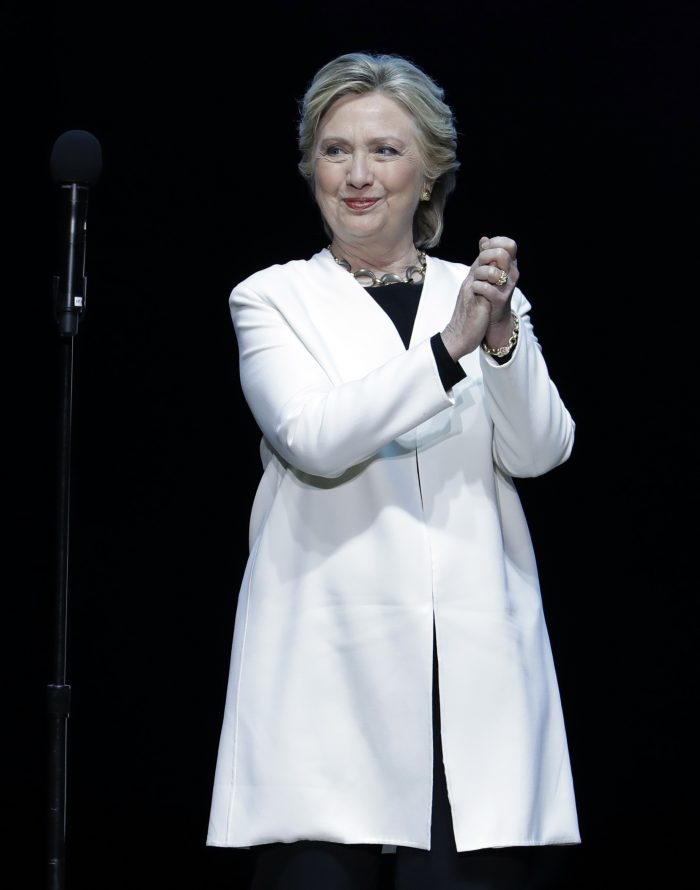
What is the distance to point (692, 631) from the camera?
3471mm

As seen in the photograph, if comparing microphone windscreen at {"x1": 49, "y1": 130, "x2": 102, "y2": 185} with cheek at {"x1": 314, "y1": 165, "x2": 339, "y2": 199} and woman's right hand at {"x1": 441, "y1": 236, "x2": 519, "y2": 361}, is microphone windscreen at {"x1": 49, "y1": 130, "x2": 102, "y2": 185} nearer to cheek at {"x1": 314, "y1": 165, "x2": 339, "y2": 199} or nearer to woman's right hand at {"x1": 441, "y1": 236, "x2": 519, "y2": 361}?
cheek at {"x1": 314, "y1": 165, "x2": 339, "y2": 199}

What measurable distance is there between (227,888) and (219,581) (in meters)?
0.71

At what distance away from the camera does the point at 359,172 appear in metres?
2.22

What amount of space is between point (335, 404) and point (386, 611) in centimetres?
30

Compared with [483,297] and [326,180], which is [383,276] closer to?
[326,180]

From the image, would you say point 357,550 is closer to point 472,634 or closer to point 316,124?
point 472,634

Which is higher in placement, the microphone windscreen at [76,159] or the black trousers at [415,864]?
the microphone windscreen at [76,159]

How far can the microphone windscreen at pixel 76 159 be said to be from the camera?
1.96 metres

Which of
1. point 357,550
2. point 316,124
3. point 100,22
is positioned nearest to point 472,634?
point 357,550

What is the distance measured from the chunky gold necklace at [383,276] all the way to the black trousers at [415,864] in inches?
23.7

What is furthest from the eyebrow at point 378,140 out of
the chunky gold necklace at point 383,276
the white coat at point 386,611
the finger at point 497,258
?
the finger at point 497,258

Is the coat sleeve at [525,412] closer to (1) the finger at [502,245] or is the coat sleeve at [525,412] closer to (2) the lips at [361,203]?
(1) the finger at [502,245]

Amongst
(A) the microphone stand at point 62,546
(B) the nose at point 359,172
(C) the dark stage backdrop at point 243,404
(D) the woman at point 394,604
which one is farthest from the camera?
(C) the dark stage backdrop at point 243,404

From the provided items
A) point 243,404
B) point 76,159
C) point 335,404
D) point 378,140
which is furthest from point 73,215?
point 243,404
